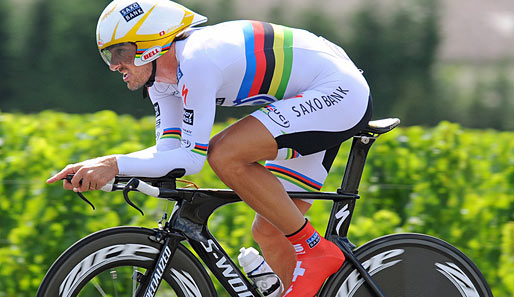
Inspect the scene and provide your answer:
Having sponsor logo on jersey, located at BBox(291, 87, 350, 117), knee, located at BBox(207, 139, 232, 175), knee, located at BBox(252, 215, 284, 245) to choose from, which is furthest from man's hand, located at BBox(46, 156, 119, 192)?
knee, located at BBox(252, 215, 284, 245)

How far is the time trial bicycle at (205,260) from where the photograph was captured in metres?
3.12

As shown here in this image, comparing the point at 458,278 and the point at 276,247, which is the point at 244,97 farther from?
the point at 458,278

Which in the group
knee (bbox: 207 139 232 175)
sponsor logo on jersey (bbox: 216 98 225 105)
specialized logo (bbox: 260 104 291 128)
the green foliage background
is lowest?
the green foliage background

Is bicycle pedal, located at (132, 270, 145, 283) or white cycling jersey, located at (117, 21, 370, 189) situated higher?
white cycling jersey, located at (117, 21, 370, 189)

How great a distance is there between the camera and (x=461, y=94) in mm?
29219

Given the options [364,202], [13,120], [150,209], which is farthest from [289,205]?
[13,120]

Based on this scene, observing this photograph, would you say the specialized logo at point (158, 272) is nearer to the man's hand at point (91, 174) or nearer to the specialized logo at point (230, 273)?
the specialized logo at point (230, 273)

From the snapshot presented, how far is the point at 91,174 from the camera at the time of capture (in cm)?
293

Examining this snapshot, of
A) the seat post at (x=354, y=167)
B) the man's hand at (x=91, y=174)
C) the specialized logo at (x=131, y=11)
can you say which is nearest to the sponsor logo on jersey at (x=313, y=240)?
the seat post at (x=354, y=167)

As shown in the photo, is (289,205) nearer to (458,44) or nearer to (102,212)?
(102,212)

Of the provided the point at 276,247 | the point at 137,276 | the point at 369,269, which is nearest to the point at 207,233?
the point at 137,276

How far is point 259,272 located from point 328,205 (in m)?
1.79

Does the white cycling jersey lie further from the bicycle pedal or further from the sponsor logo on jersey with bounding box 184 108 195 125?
the bicycle pedal

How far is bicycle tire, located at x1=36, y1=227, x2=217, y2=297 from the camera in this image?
3.08 m
